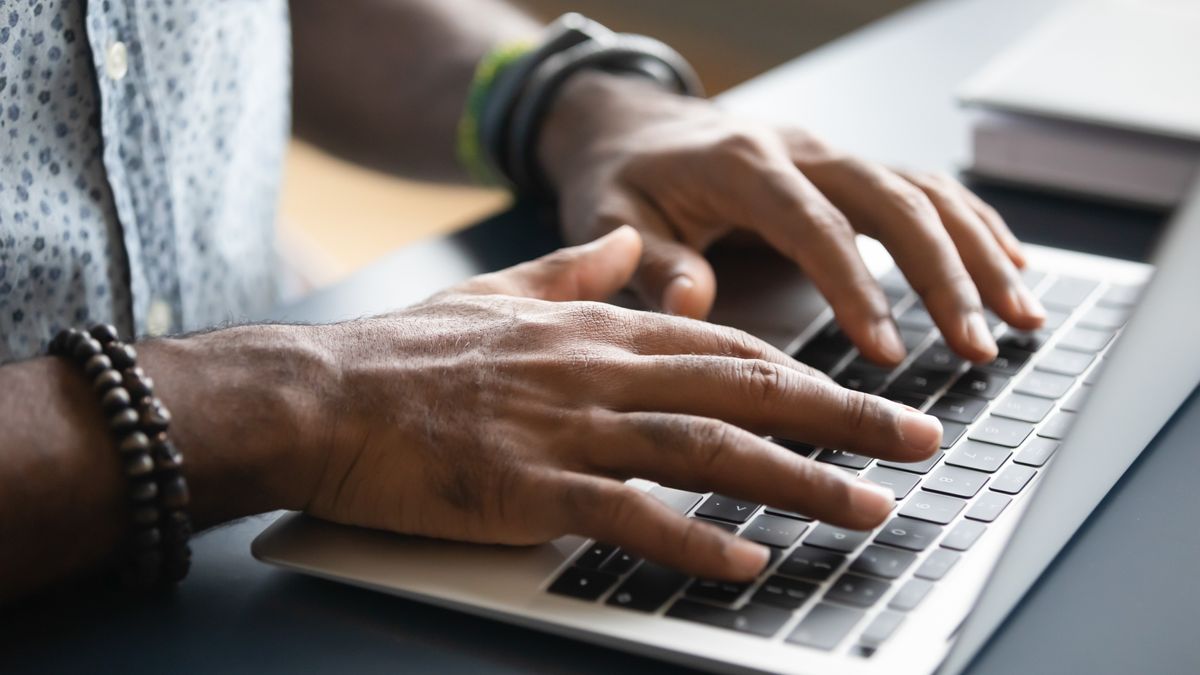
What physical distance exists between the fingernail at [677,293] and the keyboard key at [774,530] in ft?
0.62

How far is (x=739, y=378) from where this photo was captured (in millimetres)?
584

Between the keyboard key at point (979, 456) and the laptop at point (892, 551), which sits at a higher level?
the laptop at point (892, 551)

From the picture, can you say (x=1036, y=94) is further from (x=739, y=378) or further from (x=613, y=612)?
(x=613, y=612)

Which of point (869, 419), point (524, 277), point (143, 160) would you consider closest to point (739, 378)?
point (869, 419)

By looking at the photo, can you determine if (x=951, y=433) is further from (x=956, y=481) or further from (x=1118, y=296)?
(x=1118, y=296)

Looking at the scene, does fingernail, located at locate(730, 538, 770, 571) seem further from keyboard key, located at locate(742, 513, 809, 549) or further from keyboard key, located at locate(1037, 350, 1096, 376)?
keyboard key, located at locate(1037, 350, 1096, 376)

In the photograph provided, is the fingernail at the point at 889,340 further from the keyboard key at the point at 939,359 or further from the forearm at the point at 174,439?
the forearm at the point at 174,439

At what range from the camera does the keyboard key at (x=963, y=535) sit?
1.74 ft

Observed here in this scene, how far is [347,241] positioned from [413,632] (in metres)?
2.15

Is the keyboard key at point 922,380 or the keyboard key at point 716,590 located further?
the keyboard key at point 922,380

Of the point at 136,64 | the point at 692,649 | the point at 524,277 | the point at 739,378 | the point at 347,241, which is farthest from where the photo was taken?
the point at 347,241

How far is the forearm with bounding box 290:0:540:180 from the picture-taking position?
111 cm

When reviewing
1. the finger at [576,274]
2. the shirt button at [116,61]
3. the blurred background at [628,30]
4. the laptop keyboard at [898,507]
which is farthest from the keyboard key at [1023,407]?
the blurred background at [628,30]

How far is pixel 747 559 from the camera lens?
20.0 inches
